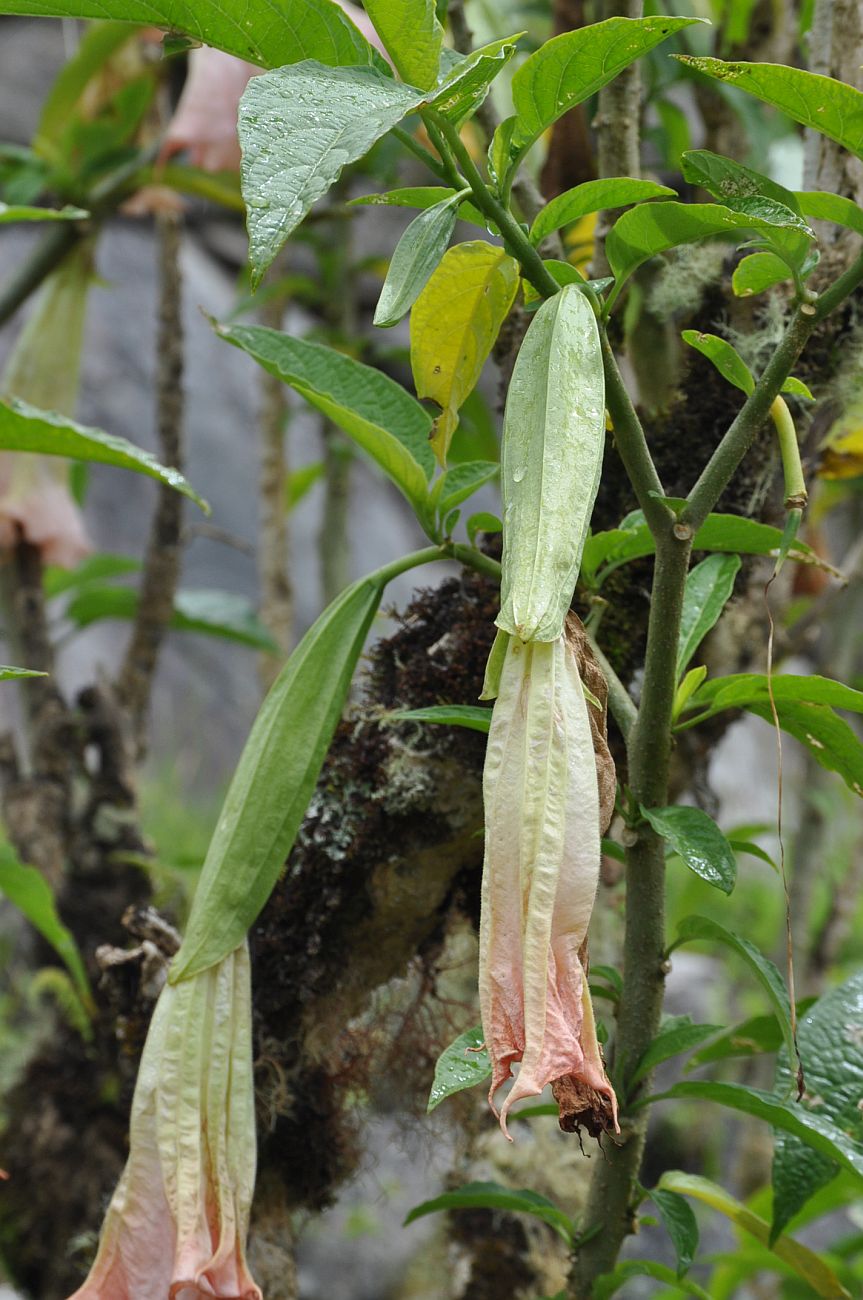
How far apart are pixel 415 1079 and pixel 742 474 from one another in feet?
1.59

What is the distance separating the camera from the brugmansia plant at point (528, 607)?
0.40 metres

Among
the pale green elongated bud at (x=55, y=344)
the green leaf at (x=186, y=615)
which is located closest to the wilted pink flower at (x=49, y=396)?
the pale green elongated bud at (x=55, y=344)

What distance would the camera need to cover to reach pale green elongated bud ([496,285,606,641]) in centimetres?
42

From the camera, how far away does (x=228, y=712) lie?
4234 mm

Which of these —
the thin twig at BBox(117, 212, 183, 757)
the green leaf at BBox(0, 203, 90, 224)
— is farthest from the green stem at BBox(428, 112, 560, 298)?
the thin twig at BBox(117, 212, 183, 757)

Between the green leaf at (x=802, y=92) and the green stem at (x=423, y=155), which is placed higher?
the green leaf at (x=802, y=92)

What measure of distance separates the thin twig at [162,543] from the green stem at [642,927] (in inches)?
30.4

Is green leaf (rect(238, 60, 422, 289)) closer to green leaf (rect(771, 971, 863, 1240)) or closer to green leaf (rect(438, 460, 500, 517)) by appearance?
green leaf (rect(438, 460, 500, 517))

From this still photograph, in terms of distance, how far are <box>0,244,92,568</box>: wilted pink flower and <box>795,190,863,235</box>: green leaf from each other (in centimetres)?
81

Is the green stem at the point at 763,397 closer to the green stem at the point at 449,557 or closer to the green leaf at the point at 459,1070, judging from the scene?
the green stem at the point at 449,557

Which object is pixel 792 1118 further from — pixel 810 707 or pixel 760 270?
pixel 760 270

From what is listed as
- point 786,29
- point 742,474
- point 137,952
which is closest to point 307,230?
point 786,29

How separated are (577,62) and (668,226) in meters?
0.07

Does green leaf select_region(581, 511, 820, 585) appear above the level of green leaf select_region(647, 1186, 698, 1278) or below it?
above
